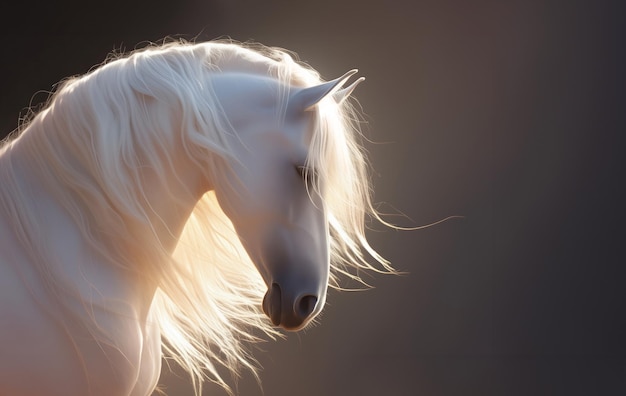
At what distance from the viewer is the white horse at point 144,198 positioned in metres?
0.71

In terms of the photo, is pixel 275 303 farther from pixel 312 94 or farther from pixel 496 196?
pixel 496 196

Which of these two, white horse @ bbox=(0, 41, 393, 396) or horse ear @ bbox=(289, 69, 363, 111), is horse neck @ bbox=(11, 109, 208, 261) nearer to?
white horse @ bbox=(0, 41, 393, 396)

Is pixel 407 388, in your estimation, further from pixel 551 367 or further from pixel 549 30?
pixel 549 30

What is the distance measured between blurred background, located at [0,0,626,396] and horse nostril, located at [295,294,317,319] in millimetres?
1012

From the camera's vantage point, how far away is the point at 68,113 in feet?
2.48

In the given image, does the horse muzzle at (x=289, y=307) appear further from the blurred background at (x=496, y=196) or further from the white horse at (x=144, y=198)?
the blurred background at (x=496, y=196)

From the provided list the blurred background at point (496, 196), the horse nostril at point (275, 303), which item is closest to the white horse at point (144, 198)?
the horse nostril at point (275, 303)

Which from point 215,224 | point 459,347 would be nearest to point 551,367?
point 459,347

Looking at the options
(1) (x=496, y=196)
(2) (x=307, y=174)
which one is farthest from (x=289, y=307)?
(1) (x=496, y=196)

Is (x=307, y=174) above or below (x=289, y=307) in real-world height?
above

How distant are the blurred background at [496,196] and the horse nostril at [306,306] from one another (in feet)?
3.32

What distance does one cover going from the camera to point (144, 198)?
A: 75cm

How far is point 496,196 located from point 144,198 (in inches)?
46.1

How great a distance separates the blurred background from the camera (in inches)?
69.4
